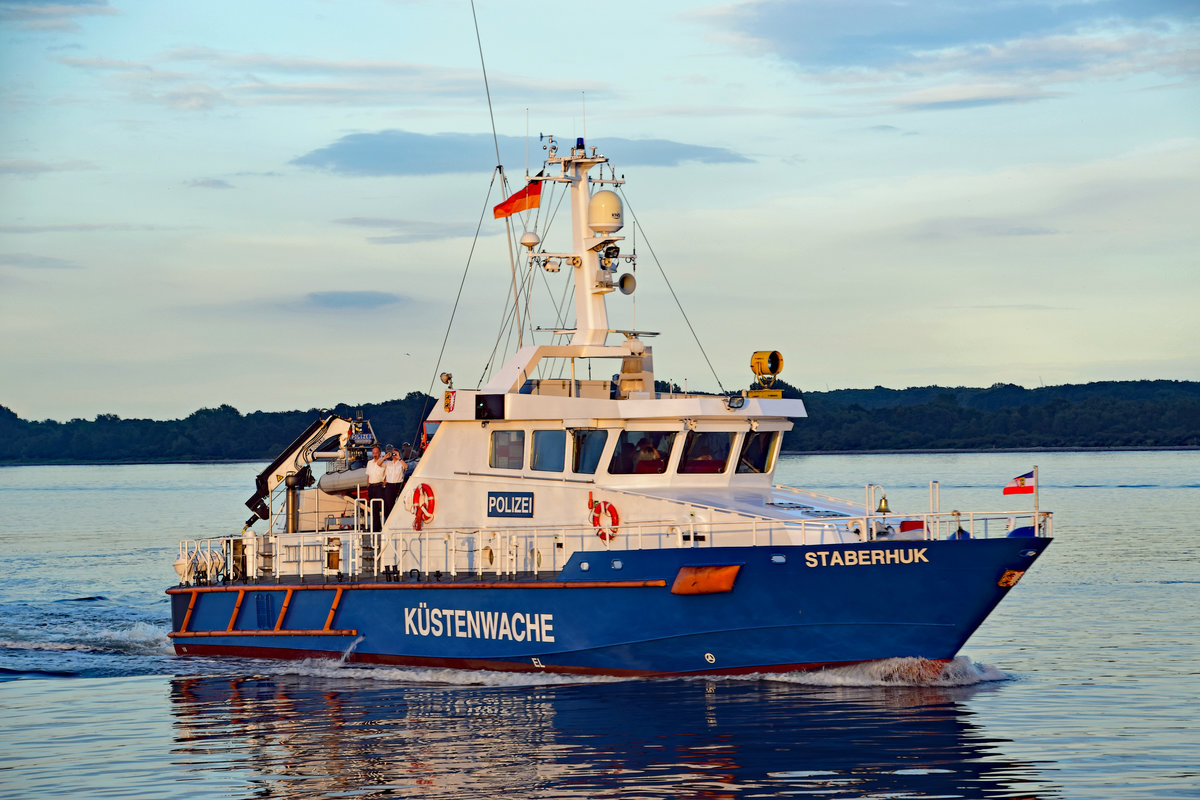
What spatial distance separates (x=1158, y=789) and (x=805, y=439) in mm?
115657

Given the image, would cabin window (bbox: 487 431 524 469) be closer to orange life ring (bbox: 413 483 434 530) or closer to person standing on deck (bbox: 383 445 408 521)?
orange life ring (bbox: 413 483 434 530)

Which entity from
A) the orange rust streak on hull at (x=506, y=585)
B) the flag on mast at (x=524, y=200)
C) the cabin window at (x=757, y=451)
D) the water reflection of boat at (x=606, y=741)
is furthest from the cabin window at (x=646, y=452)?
the flag on mast at (x=524, y=200)

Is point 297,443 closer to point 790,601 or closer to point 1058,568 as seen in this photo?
point 790,601

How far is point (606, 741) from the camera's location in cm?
1509

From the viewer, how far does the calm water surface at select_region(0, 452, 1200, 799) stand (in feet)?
44.7

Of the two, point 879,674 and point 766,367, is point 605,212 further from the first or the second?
point 879,674

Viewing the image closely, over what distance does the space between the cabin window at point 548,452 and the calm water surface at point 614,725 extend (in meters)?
2.81

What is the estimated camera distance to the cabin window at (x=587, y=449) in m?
18.8

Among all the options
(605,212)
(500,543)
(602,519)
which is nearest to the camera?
(602,519)

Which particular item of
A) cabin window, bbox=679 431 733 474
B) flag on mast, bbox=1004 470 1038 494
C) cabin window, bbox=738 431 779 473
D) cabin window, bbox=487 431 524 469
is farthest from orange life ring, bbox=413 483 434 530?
flag on mast, bbox=1004 470 1038 494

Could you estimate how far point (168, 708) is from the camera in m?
18.4

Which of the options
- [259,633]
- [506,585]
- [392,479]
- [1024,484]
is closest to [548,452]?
[506,585]

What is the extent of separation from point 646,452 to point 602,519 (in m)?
1.07

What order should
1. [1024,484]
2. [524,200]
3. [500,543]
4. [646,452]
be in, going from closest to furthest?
[1024,484] < [646,452] < [500,543] < [524,200]
